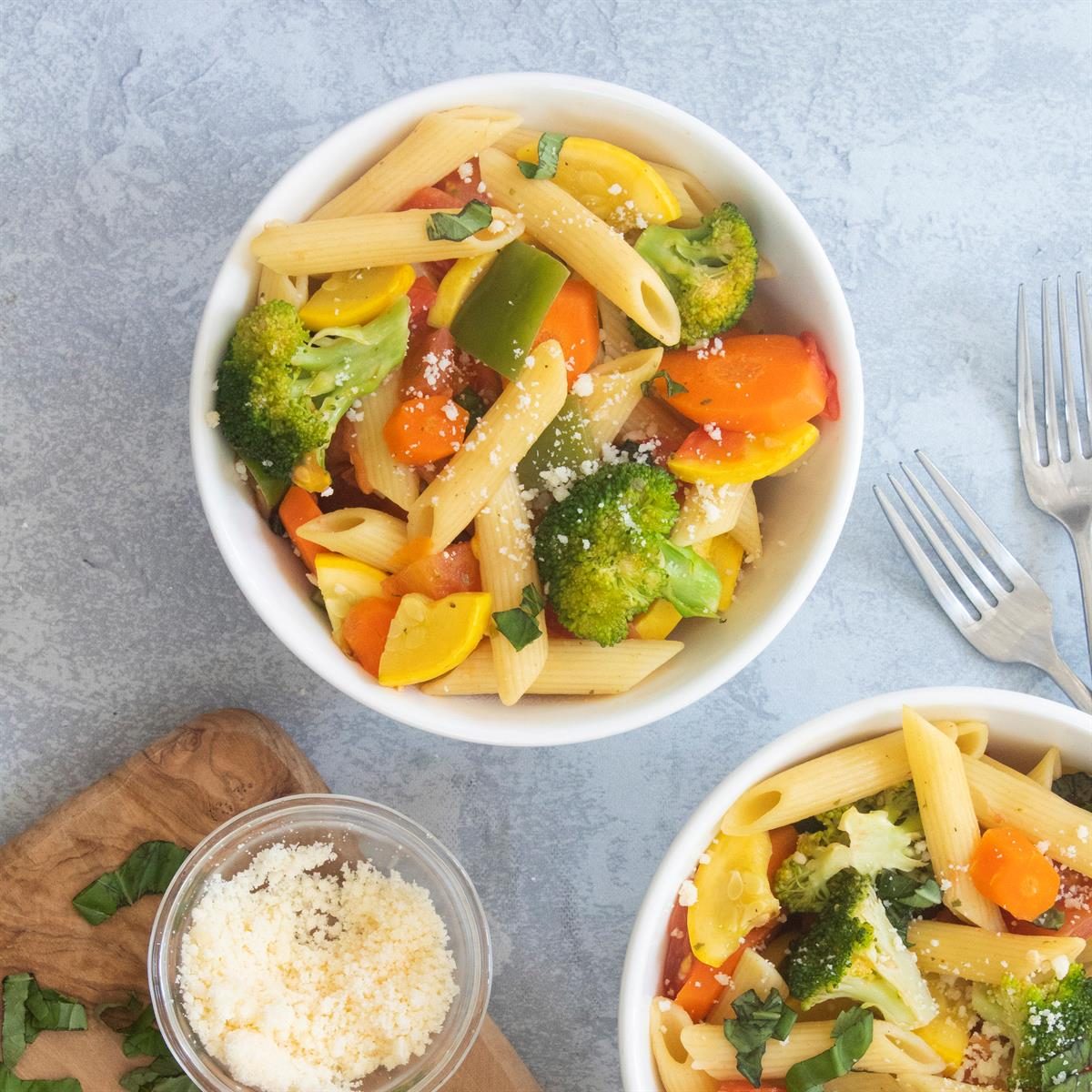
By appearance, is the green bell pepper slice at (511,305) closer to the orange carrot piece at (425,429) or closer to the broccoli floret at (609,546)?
the orange carrot piece at (425,429)

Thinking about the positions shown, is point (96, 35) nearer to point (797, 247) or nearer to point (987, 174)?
point (797, 247)

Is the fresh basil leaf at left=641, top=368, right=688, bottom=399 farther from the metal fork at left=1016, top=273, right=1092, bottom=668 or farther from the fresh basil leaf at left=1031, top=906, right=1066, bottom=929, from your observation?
the fresh basil leaf at left=1031, top=906, right=1066, bottom=929

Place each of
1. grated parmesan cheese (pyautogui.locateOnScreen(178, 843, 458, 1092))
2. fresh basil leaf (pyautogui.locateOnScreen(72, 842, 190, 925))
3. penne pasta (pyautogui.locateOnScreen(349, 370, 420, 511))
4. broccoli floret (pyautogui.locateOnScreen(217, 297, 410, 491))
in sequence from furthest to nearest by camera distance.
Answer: fresh basil leaf (pyautogui.locateOnScreen(72, 842, 190, 925)) < grated parmesan cheese (pyautogui.locateOnScreen(178, 843, 458, 1092)) < penne pasta (pyautogui.locateOnScreen(349, 370, 420, 511)) < broccoli floret (pyautogui.locateOnScreen(217, 297, 410, 491))

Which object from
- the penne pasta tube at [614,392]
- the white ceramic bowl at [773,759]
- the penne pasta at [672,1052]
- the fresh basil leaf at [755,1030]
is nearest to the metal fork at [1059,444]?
the white ceramic bowl at [773,759]

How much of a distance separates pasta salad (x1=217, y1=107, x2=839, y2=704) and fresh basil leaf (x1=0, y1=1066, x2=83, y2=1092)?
963 millimetres

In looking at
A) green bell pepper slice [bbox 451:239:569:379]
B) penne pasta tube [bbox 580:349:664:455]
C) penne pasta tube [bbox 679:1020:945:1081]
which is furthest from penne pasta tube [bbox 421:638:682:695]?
penne pasta tube [bbox 679:1020:945:1081]

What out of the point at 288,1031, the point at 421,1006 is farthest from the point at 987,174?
the point at 288,1031

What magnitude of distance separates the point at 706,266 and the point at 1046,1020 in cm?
115

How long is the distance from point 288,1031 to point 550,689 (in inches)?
28.7

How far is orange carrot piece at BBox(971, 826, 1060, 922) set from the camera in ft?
5.49

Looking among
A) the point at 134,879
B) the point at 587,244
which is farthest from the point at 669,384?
the point at 134,879

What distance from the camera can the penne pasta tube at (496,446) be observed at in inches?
63.3

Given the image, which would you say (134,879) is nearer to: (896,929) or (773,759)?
(773,759)

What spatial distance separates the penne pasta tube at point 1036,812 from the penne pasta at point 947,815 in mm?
31
